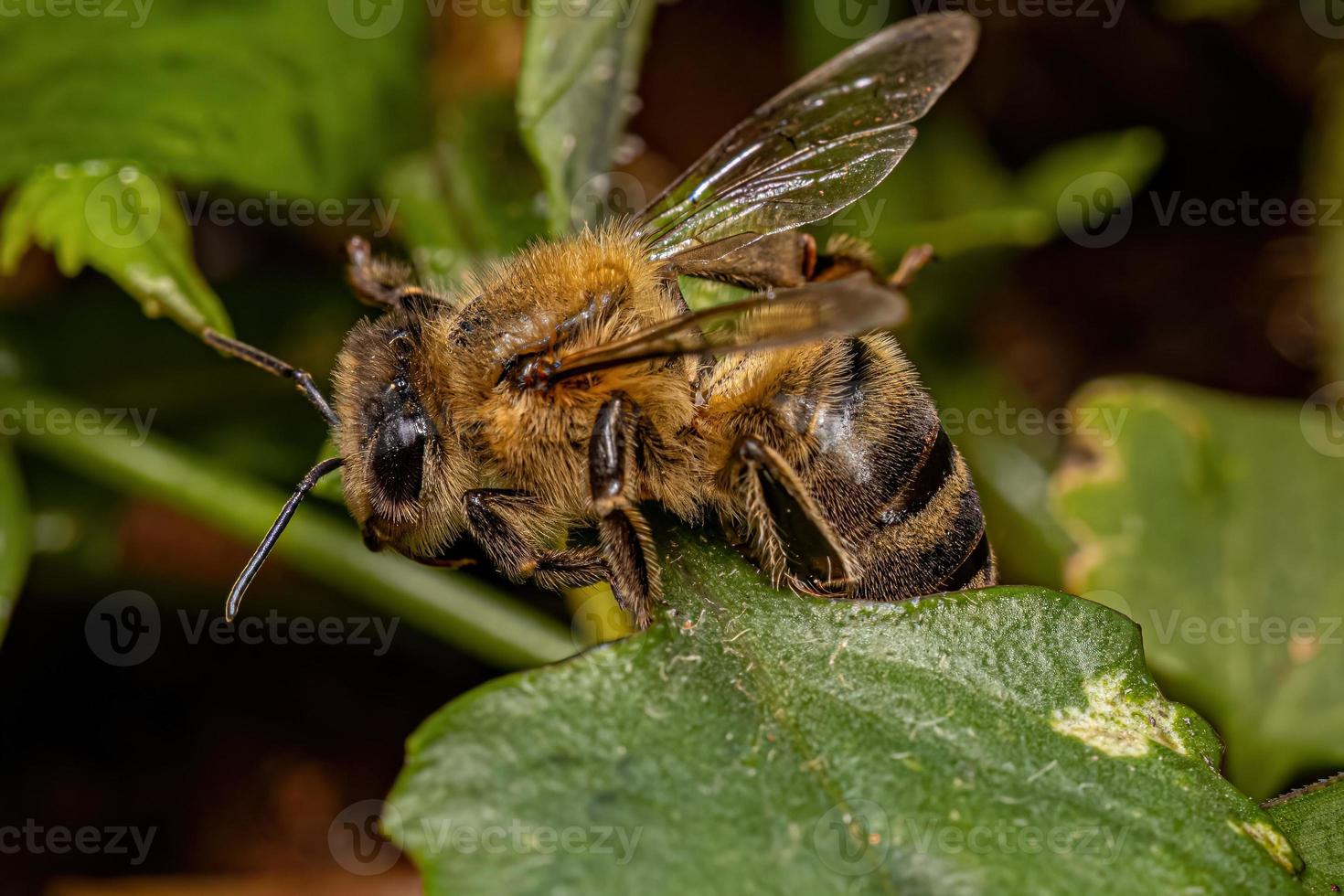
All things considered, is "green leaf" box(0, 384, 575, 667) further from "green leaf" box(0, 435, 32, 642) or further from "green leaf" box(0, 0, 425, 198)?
"green leaf" box(0, 0, 425, 198)

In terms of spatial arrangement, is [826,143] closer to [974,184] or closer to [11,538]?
[974,184]

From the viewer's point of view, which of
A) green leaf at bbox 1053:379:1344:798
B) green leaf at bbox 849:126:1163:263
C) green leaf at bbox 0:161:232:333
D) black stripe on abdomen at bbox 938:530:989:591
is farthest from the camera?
green leaf at bbox 849:126:1163:263

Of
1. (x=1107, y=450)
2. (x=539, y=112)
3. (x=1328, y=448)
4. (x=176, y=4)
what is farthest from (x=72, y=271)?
(x=1328, y=448)

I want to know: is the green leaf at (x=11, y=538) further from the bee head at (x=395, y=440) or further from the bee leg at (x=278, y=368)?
the bee head at (x=395, y=440)

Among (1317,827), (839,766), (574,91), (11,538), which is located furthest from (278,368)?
(1317,827)

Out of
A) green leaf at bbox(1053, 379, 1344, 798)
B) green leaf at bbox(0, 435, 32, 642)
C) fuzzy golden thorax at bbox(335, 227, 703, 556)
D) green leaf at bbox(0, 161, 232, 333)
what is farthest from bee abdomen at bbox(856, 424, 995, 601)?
green leaf at bbox(0, 435, 32, 642)

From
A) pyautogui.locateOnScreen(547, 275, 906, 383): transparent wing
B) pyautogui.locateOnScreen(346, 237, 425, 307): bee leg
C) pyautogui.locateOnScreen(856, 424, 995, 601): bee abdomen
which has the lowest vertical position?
pyautogui.locateOnScreen(856, 424, 995, 601): bee abdomen

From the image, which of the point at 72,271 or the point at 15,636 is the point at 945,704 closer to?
the point at 72,271
